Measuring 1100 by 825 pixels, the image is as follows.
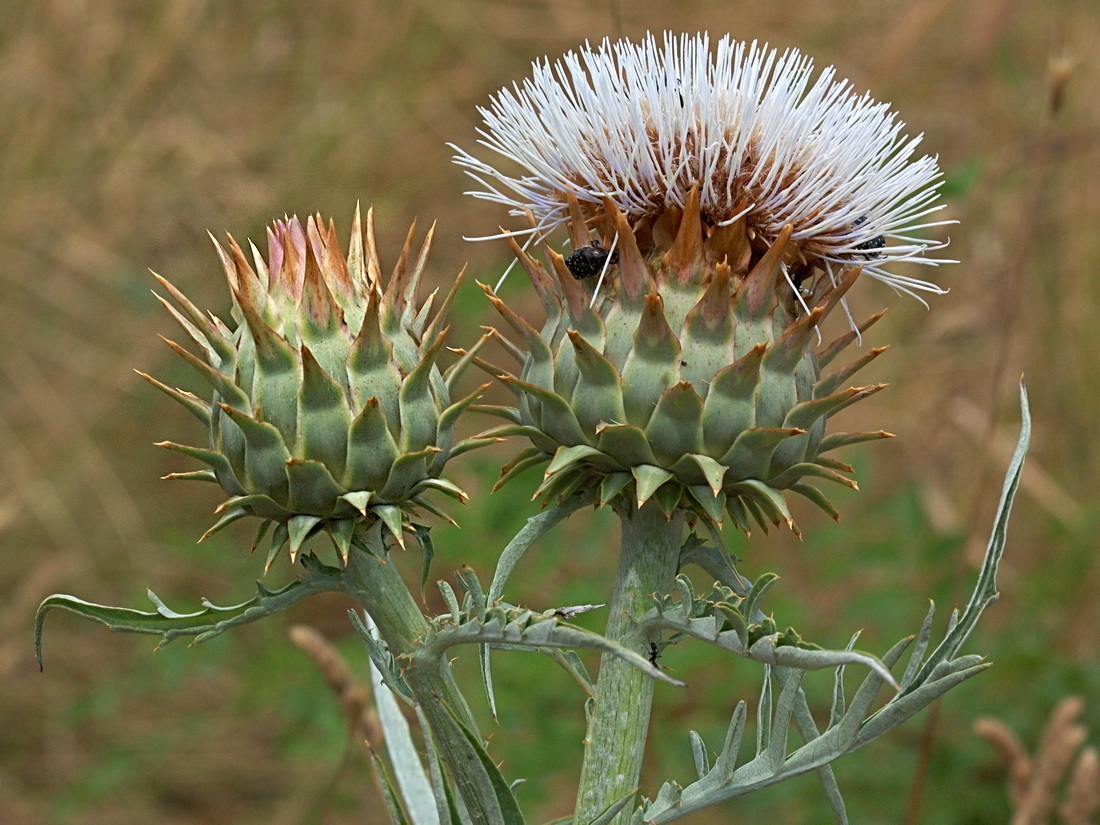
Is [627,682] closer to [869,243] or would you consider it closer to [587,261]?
[587,261]

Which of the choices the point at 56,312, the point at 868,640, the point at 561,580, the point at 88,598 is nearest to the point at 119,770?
the point at 88,598

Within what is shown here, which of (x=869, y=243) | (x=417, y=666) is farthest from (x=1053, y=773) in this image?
(x=417, y=666)

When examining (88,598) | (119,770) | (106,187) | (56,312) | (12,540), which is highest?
(106,187)

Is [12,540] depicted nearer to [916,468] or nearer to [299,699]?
[299,699]

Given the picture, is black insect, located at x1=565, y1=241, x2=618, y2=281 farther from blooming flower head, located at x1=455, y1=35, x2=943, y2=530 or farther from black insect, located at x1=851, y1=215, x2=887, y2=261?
black insect, located at x1=851, y1=215, x2=887, y2=261

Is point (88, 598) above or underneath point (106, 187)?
underneath

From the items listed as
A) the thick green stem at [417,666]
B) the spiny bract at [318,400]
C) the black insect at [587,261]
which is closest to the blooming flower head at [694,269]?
the black insect at [587,261]
